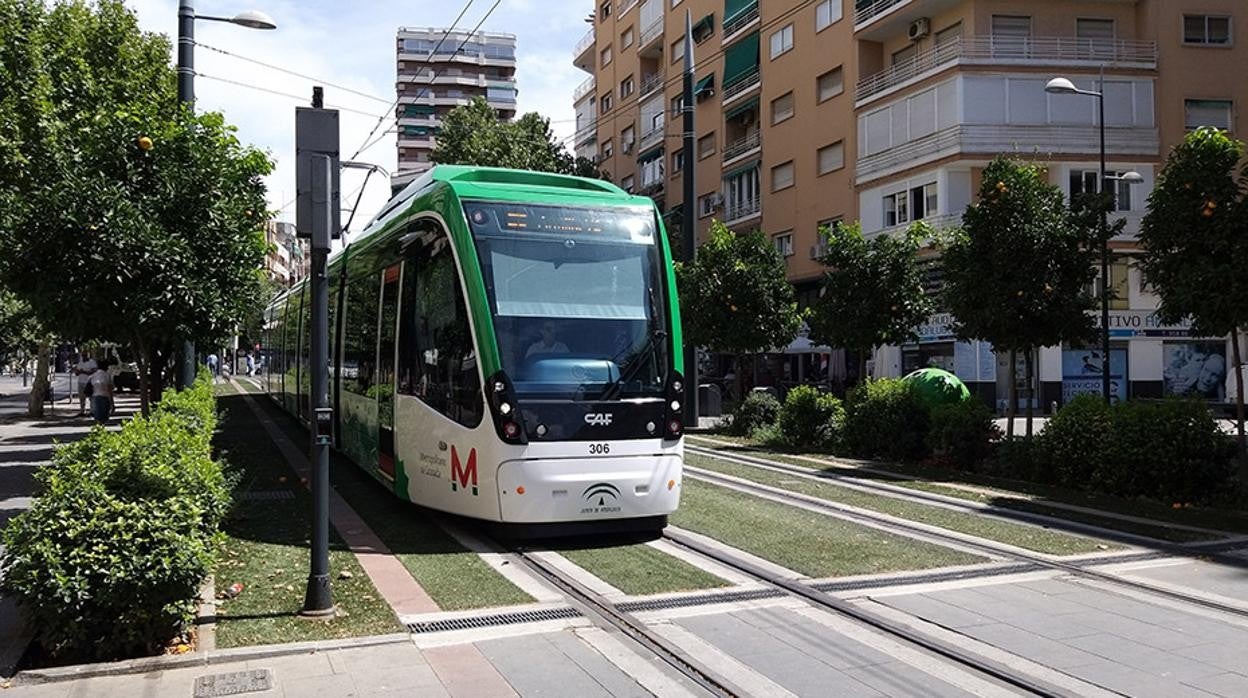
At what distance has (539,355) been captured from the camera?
28.3 feet

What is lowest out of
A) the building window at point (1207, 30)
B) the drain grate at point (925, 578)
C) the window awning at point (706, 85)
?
the drain grate at point (925, 578)

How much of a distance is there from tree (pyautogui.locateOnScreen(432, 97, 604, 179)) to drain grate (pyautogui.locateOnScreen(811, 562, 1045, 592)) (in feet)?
130

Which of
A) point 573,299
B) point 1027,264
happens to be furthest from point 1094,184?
point 573,299

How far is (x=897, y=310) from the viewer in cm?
1912

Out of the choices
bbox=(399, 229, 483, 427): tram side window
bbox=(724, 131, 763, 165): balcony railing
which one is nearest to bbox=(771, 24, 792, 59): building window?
bbox=(724, 131, 763, 165): balcony railing

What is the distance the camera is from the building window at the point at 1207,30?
3350 cm

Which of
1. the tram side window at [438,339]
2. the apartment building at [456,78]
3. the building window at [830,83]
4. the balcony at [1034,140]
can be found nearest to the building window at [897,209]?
the balcony at [1034,140]

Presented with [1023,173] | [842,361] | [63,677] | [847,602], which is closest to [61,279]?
[63,677]

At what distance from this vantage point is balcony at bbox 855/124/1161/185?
105 ft

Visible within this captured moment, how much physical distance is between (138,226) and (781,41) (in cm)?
3382

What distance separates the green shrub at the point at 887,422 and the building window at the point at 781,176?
23492mm

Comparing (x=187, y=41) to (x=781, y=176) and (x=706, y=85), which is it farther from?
(x=706, y=85)

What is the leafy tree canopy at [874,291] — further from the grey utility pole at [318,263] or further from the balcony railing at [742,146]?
the balcony railing at [742,146]

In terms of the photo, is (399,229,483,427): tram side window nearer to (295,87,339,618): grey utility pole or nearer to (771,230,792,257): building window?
(295,87,339,618): grey utility pole
